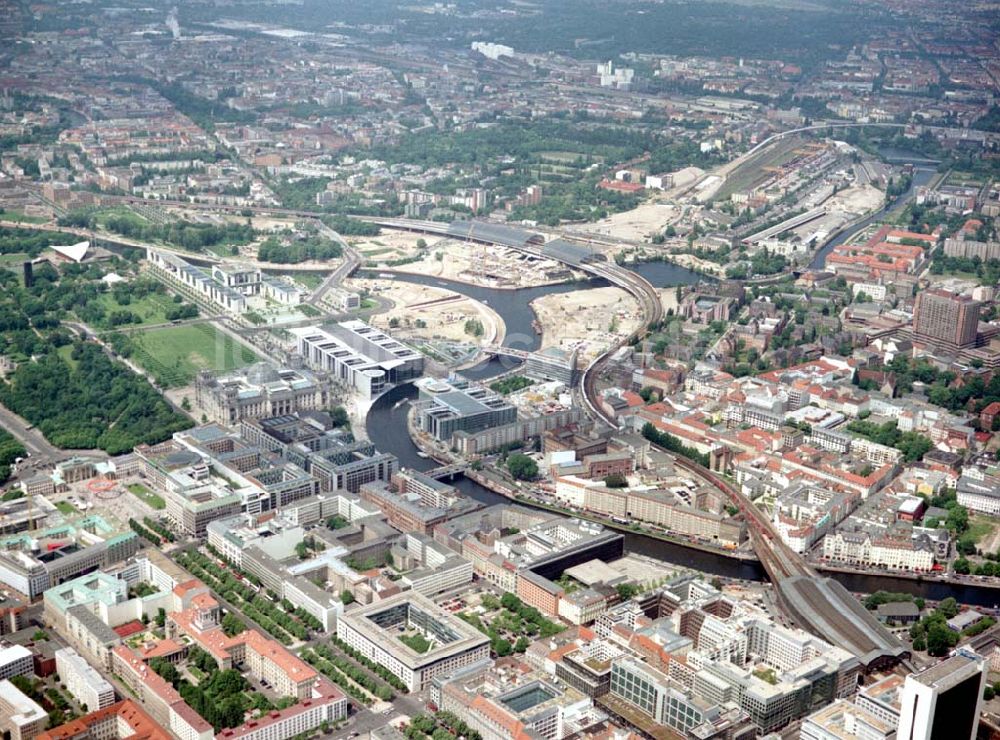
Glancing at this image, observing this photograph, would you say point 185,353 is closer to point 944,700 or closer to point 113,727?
point 113,727

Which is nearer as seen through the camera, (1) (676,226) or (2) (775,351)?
(2) (775,351)

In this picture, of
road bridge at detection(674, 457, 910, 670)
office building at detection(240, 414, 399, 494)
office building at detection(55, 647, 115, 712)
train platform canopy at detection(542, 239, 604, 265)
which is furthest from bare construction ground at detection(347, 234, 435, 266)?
office building at detection(55, 647, 115, 712)

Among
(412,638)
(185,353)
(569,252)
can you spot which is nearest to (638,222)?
(569,252)

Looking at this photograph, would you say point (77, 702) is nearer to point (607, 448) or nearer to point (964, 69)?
point (607, 448)

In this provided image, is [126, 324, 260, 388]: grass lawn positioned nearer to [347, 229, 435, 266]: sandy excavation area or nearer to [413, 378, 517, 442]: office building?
[413, 378, 517, 442]: office building

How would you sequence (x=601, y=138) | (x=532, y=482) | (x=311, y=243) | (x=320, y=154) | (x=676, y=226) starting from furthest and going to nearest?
(x=601, y=138)
(x=320, y=154)
(x=676, y=226)
(x=311, y=243)
(x=532, y=482)

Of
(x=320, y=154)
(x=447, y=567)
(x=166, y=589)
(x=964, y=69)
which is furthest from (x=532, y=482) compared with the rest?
(x=964, y=69)
